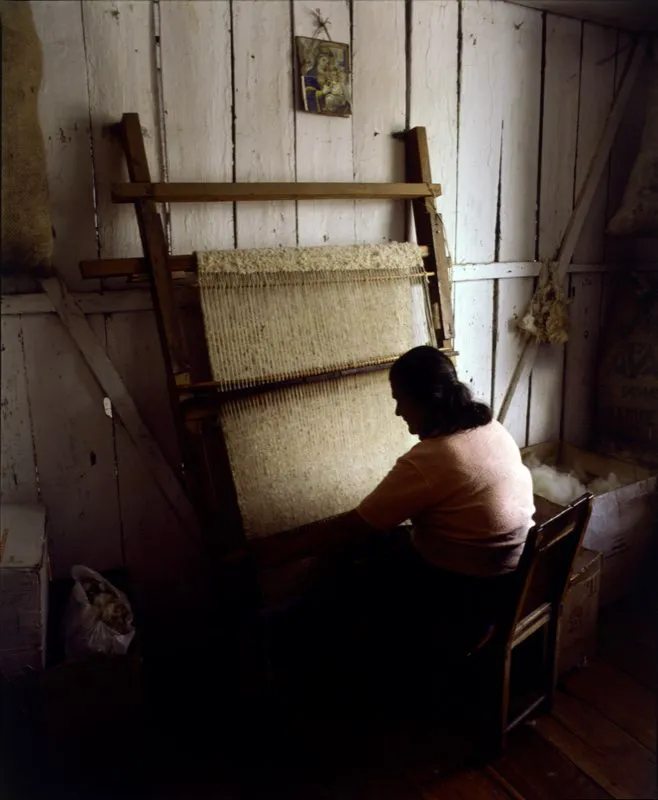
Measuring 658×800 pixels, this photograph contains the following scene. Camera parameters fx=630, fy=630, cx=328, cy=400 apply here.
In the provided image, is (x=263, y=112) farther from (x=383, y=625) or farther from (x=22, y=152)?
(x=383, y=625)

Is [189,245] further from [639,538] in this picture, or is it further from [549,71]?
[639,538]

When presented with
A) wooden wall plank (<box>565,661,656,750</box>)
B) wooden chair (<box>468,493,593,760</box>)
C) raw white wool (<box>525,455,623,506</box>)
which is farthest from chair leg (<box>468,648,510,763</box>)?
raw white wool (<box>525,455,623,506</box>)

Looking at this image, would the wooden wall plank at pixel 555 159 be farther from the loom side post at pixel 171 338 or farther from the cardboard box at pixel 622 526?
the loom side post at pixel 171 338

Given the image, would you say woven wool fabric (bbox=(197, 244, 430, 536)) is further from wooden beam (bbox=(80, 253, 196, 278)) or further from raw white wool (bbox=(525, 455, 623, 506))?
raw white wool (bbox=(525, 455, 623, 506))

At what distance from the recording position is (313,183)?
1.82 metres

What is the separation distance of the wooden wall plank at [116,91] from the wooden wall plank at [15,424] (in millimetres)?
330

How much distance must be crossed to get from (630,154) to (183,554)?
7.90 feet

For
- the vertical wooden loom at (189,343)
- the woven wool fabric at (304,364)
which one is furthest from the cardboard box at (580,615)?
the vertical wooden loom at (189,343)

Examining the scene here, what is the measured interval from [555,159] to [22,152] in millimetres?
1932

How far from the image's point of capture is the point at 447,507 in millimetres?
1527

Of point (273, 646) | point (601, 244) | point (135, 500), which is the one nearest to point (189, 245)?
point (135, 500)

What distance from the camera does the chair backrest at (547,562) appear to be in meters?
1.40

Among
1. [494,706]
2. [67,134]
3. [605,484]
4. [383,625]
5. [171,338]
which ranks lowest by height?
[494,706]

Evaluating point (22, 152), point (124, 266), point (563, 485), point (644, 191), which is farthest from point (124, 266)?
point (644, 191)
